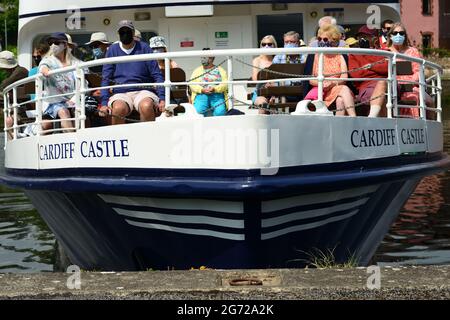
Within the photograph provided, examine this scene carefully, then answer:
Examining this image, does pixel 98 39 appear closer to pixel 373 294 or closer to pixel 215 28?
pixel 215 28

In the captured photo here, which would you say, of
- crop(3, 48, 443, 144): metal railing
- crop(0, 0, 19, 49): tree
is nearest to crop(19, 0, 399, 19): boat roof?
crop(3, 48, 443, 144): metal railing

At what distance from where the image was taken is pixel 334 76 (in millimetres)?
8172

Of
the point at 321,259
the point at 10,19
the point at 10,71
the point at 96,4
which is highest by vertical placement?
the point at 10,19

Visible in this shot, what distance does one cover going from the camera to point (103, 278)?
216 inches

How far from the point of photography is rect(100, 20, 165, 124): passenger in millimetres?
7875

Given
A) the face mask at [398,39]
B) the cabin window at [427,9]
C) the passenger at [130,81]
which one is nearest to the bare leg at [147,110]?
the passenger at [130,81]

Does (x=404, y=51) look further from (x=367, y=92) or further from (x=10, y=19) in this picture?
(x=10, y=19)

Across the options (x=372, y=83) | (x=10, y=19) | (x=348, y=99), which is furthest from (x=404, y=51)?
(x=10, y=19)

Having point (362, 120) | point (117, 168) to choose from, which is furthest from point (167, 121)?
point (362, 120)

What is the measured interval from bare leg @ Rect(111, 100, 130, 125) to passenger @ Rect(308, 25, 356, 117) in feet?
4.95

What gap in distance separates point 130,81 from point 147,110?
1.39 ft

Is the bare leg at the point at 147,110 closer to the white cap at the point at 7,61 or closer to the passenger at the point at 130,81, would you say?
the passenger at the point at 130,81

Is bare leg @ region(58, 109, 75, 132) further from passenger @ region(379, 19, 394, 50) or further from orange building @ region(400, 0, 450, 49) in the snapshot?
orange building @ region(400, 0, 450, 49)

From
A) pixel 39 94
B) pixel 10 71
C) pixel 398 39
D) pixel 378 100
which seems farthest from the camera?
pixel 10 71
